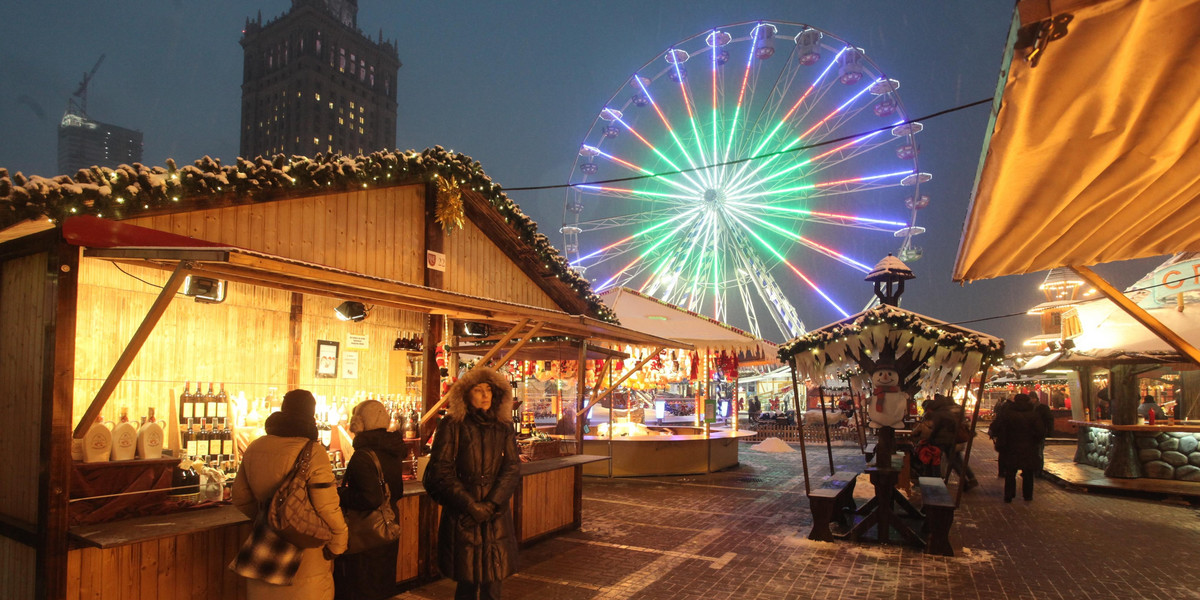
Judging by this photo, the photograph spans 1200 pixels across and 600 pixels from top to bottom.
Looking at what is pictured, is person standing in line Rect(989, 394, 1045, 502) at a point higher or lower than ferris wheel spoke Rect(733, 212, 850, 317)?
lower

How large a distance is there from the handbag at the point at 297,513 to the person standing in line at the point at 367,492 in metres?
0.55

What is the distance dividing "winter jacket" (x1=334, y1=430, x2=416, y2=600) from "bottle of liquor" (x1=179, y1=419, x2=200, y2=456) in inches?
76.2

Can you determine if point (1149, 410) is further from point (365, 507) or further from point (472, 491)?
point (365, 507)

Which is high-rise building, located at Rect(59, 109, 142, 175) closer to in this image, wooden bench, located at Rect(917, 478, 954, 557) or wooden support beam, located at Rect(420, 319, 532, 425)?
wooden support beam, located at Rect(420, 319, 532, 425)

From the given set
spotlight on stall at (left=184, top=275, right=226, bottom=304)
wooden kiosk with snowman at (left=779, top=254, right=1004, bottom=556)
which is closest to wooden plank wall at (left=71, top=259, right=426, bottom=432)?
spotlight on stall at (left=184, top=275, right=226, bottom=304)

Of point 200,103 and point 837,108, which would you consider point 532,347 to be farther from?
point 200,103

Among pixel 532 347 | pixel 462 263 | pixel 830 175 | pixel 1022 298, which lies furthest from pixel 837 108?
pixel 1022 298

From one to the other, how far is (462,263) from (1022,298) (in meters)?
160

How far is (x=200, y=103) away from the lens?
193875 mm

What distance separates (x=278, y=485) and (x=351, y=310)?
3461 millimetres

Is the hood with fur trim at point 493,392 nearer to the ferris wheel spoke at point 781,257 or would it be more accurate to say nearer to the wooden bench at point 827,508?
the wooden bench at point 827,508

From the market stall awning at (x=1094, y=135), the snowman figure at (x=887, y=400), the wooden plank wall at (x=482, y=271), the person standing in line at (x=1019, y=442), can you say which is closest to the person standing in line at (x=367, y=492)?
the wooden plank wall at (x=482, y=271)

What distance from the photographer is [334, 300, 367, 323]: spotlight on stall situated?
6736 mm

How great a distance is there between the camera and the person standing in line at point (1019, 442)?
10.5 metres
